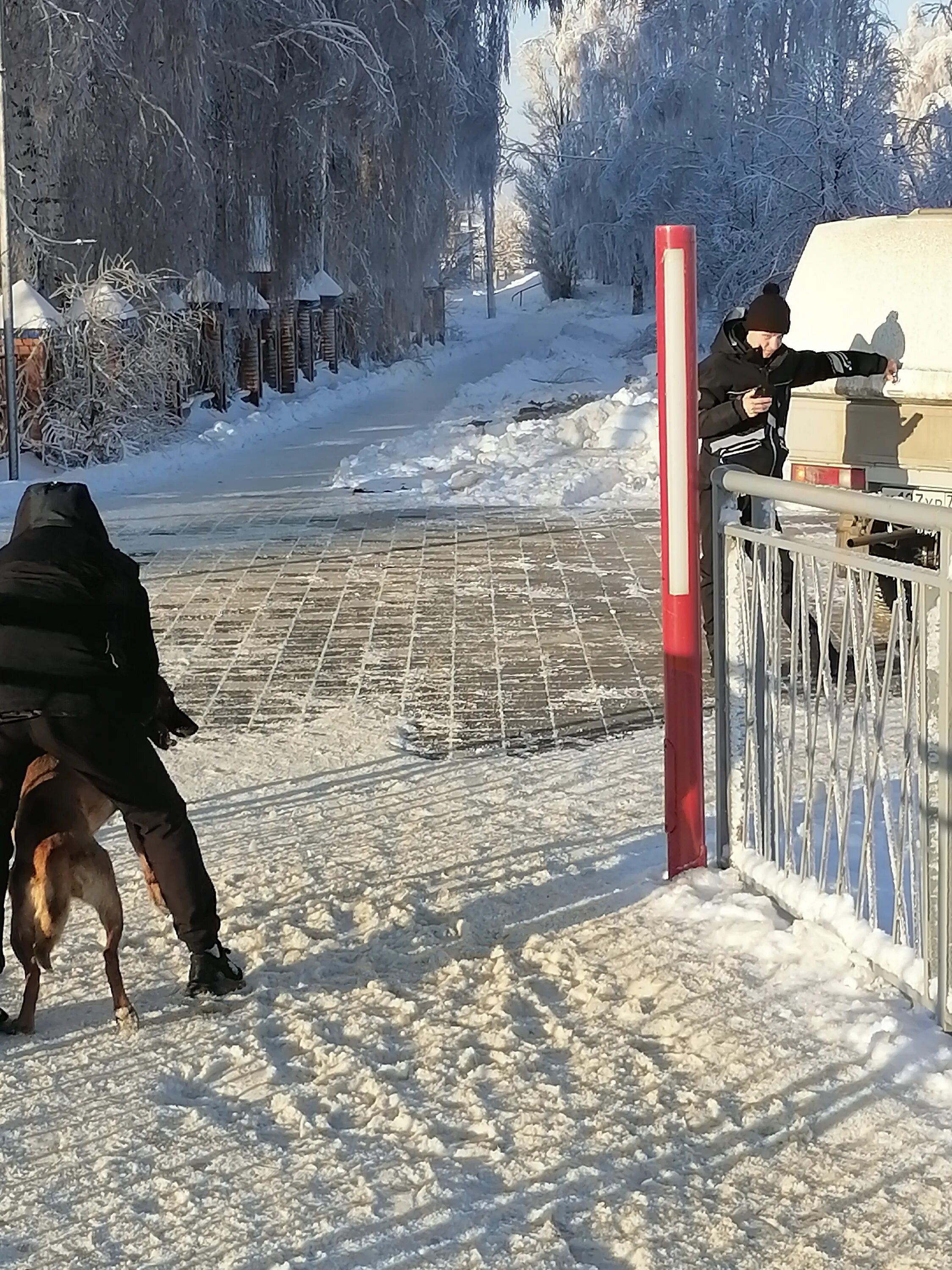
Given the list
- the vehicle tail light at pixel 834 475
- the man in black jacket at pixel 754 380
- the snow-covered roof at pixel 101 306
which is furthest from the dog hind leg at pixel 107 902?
the snow-covered roof at pixel 101 306

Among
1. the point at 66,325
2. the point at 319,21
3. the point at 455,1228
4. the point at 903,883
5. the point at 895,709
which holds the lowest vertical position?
the point at 455,1228

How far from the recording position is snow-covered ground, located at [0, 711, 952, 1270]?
314cm

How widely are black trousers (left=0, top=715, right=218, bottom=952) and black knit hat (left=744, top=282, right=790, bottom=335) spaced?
4.03 metres

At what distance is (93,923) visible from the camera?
16.4ft

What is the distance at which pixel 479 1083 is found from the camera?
3803 mm

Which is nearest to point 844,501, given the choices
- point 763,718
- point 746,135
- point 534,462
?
point 763,718

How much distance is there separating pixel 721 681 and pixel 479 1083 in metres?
1.84

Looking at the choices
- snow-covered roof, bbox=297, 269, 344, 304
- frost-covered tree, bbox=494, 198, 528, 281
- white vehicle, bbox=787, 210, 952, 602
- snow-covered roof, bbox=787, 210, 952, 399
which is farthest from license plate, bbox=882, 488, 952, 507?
frost-covered tree, bbox=494, 198, 528, 281

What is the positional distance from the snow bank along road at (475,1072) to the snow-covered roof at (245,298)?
57.0ft

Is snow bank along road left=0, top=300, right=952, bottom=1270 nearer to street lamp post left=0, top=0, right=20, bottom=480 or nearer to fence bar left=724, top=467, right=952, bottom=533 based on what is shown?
A: fence bar left=724, top=467, right=952, bottom=533

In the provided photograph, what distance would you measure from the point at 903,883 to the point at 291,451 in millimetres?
18737

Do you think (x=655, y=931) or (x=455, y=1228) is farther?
(x=655, y=931)

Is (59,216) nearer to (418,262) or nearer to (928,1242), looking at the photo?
(418,262)

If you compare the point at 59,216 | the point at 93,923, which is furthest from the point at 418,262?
the point at 93,923
